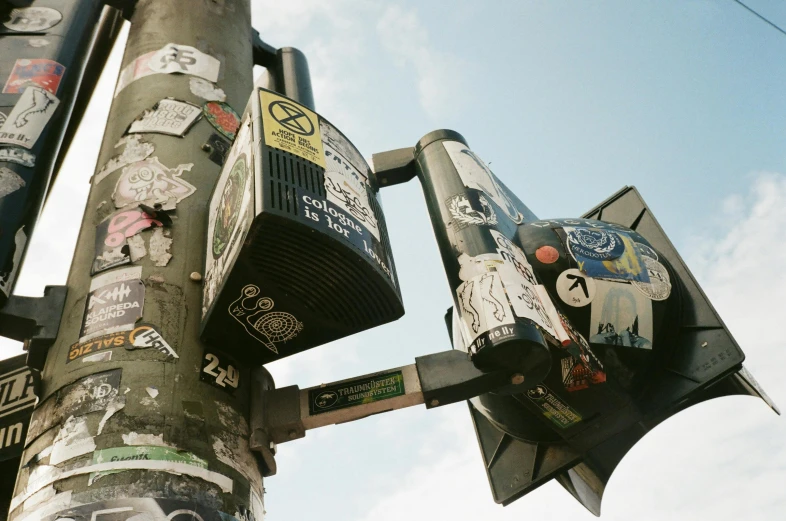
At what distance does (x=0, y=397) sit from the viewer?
8984mm

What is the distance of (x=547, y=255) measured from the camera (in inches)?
401

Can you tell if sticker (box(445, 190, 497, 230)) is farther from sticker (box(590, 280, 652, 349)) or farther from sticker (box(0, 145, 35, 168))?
sticker (box(0, 145, 35, 168))

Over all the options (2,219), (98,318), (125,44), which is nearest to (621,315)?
(98,318)

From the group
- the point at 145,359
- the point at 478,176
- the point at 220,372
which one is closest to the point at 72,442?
the point at 145,359

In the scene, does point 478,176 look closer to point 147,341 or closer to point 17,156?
point 147,341

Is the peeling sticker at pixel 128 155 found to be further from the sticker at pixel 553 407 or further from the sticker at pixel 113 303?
the sticker at pixel 553 407

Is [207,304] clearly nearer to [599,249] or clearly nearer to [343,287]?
[343,287]

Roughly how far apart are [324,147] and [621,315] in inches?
169

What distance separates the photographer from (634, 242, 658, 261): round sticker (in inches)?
428

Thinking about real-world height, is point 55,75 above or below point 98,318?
above

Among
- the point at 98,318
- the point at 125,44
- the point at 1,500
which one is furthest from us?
the point at 125,44

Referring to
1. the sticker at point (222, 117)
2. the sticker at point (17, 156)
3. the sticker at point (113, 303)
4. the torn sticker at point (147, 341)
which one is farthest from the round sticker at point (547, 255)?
the sticker at point (17, 156)

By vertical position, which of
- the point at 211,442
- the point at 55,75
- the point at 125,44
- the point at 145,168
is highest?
the point at 125,44

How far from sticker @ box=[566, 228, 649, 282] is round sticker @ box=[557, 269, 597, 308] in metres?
0.12
